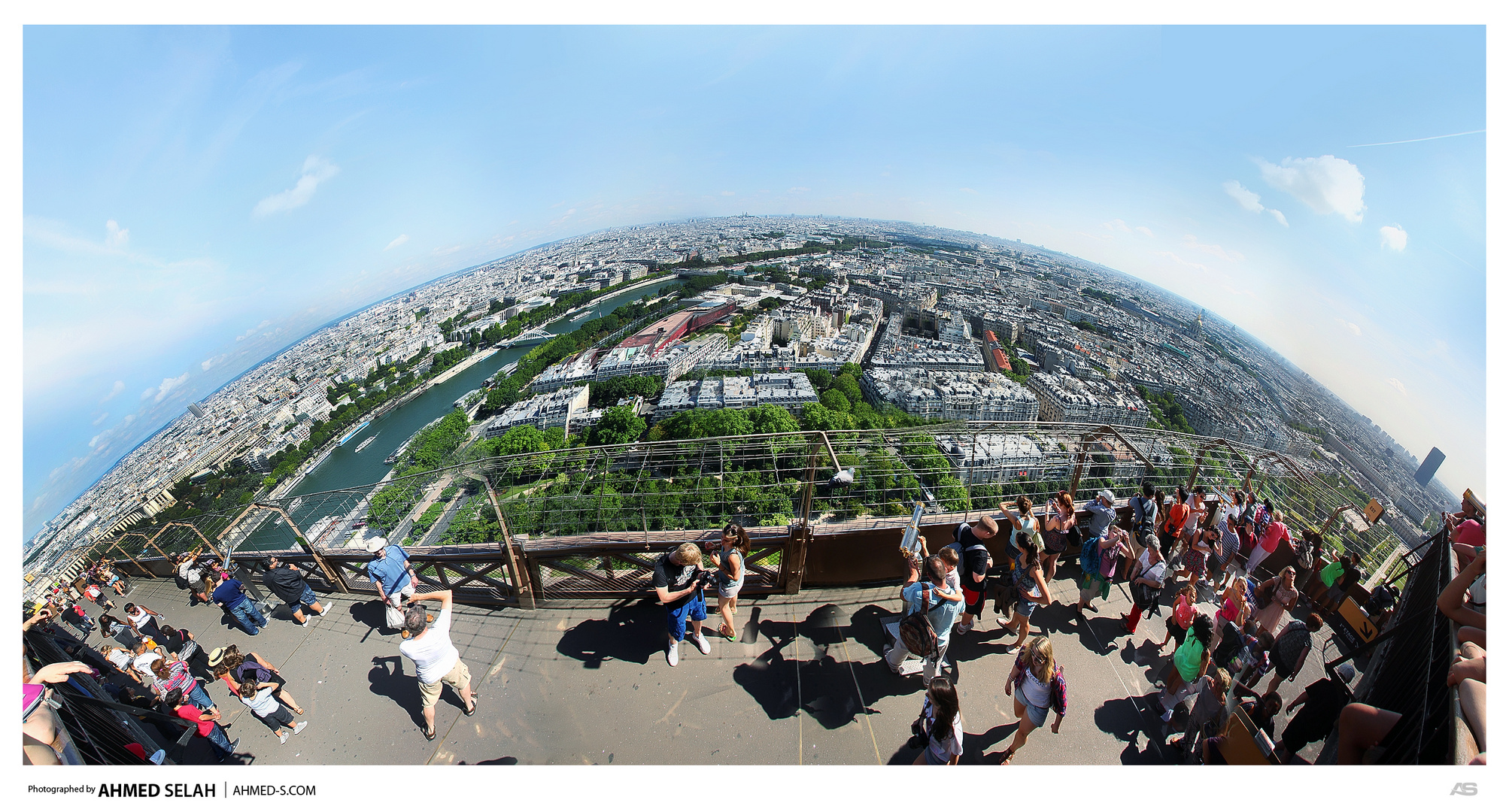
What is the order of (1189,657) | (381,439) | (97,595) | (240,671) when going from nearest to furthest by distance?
(1189,657) < (240,671) < (97,595) < (381,439)

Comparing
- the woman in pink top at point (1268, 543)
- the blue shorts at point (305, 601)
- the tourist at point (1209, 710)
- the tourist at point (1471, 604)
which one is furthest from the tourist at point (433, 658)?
the woman in pink top at point (1268, 543)

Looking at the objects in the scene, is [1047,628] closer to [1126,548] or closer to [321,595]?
[1126,548]

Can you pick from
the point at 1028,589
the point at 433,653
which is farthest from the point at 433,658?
the point at 1028,589

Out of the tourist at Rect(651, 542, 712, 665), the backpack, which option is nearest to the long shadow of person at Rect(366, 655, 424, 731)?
the tourist at Rect(651, 542, 712, 665)

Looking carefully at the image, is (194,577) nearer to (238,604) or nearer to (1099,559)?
(238,604)

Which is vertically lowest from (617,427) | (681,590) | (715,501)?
(617,427)

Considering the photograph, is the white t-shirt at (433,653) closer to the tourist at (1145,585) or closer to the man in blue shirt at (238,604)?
the man in blue shirt at (238,604)

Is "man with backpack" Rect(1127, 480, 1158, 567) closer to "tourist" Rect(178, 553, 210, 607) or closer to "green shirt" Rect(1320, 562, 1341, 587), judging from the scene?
"green shirt" Rect(1320, 562, 1341, 587)
